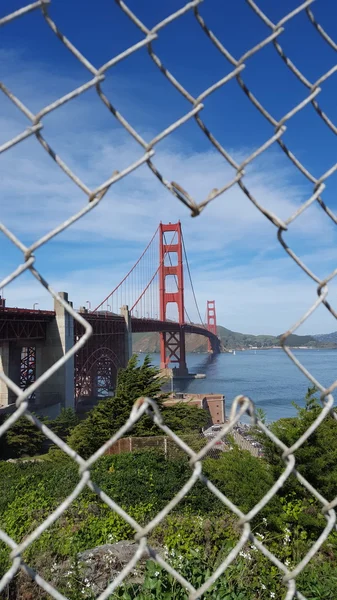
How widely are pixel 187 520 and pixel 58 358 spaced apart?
17.6 meters

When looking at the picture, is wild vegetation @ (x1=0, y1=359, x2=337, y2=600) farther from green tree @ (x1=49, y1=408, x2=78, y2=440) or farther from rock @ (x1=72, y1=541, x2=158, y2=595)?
green tree @ (x1=49, y1=408, x2=78, y2=440)

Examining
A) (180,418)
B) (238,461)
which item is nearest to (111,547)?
(238,461)

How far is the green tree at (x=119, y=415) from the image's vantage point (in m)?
9.11

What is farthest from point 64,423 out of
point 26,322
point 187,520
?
point 187,520

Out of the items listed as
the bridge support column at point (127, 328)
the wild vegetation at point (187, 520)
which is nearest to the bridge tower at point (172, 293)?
the bridge support column at point (127, 328)

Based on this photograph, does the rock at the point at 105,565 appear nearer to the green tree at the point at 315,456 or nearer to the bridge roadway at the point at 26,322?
the green tree at the point at 315,456

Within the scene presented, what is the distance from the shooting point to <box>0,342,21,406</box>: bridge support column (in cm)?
1873

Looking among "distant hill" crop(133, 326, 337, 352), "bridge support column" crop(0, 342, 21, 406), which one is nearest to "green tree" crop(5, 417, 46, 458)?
"bridge support column" crop(0, 342, 21, 406)

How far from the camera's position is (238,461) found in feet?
17.4

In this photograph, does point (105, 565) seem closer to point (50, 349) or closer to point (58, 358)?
point (58, 358)

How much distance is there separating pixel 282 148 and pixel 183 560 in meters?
2.32

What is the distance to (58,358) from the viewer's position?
2039cm

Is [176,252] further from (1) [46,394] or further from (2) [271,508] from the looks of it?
(2) [271,508]

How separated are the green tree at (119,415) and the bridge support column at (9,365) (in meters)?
9.40
